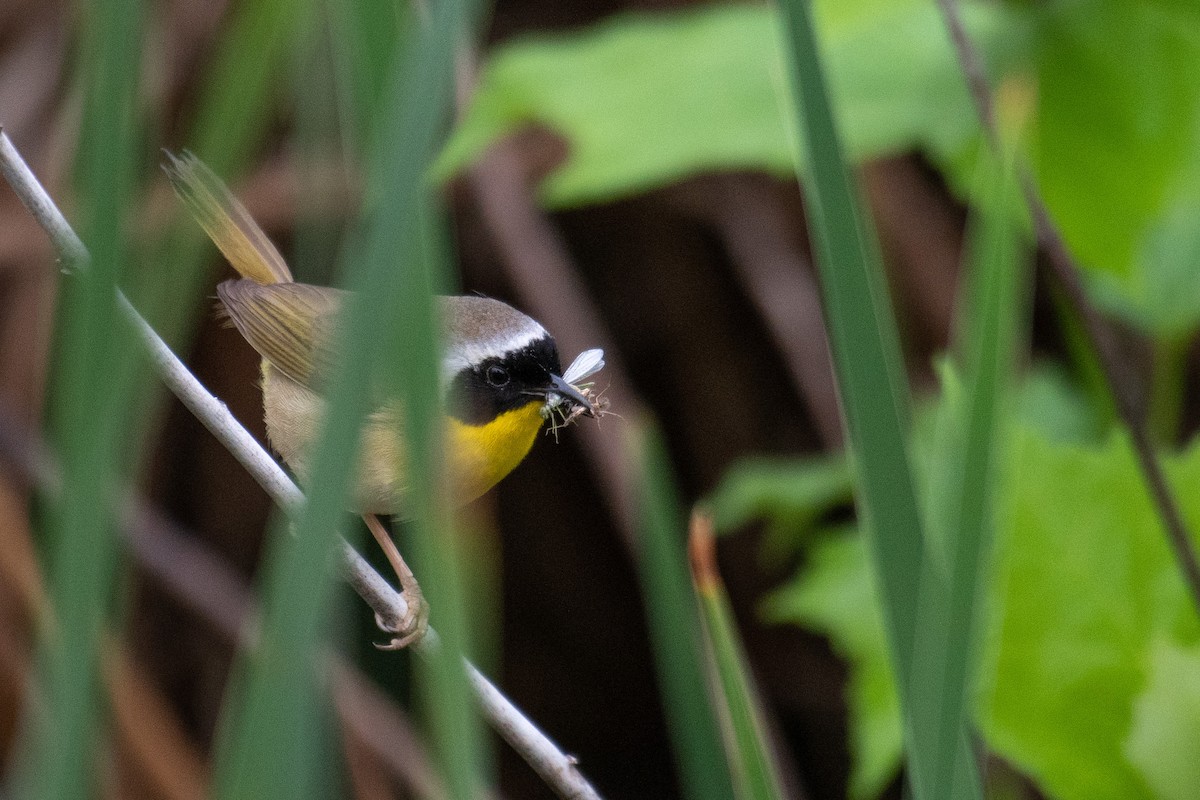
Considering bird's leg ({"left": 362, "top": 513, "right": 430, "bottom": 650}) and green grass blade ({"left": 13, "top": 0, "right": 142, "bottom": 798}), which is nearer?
green grass blade ({"left": 13, "top": 0, "right": 142, "bottom": 798})

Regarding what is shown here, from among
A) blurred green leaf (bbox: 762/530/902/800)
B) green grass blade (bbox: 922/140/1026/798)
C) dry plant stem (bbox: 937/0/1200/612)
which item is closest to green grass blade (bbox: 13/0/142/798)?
green grass blade (bbox: 922/140/1026/798)

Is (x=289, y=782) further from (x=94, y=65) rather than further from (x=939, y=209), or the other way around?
(x=939, y=209)

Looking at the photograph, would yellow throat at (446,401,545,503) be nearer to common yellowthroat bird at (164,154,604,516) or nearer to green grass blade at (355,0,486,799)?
common yellowthroat bird at (164,154,604,516)

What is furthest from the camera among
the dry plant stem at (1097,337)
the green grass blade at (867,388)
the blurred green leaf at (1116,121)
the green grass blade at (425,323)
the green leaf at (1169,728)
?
the blurred green leaf at (1116,121)

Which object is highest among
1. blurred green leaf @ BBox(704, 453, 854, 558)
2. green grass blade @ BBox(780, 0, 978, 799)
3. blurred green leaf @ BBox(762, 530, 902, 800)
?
green grass blade @ BBox(780, 0, 978, 799)

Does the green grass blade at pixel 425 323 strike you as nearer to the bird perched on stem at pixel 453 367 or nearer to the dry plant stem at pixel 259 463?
the dry plant stem at pixel 259 463

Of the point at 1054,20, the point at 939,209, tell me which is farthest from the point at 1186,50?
the point at 939,209

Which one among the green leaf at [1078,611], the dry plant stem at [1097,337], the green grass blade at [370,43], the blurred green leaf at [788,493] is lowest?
the blurred green leaf at [788,493]

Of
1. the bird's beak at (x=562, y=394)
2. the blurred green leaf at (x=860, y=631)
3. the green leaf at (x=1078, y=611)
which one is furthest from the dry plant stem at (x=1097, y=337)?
the bird's beak at (x=562, y=394)
